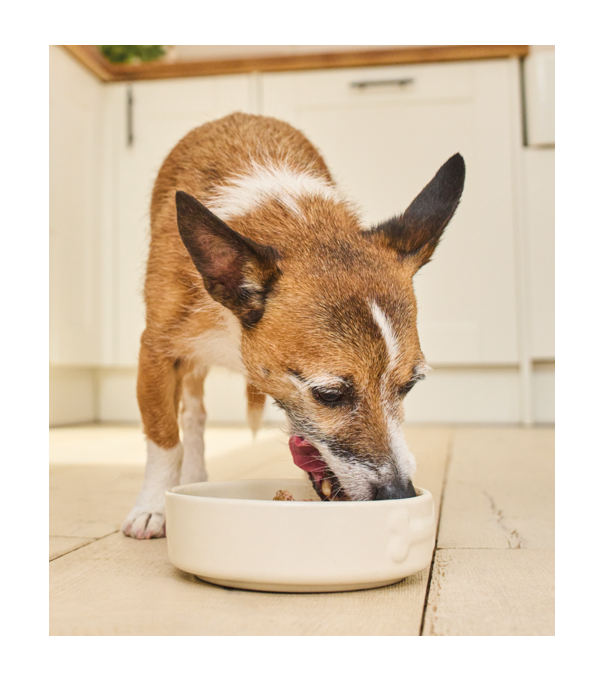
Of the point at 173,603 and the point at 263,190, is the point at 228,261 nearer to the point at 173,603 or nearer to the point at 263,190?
the point at 263,190

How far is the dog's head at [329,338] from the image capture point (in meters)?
1.20

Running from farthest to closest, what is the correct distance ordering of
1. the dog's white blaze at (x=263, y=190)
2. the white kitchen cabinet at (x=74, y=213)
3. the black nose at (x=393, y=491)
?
the white kitchen cabinet at (x=74, y=213) → the dog's white blaze at (x=263, y=190) → the black nose at (x=393, y=491)

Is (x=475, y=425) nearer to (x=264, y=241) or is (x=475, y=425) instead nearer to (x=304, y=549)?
(x=264, y=241)

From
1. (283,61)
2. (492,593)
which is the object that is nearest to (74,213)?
(283,61)

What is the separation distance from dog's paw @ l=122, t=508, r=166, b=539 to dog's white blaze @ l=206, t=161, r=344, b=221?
25.3 inches

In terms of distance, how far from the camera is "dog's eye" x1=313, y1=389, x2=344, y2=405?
1.21 meters

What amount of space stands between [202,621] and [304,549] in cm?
17

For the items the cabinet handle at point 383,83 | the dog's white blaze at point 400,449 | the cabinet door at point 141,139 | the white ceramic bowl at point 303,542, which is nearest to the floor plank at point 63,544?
the white ceramic bowl at point 303,542

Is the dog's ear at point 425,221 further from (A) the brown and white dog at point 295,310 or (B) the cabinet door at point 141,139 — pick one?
(B) the cabinet door at point 141,139

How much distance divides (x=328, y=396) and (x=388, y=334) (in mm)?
142

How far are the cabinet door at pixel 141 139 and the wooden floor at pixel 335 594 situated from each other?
190cm

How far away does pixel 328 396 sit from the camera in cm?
122

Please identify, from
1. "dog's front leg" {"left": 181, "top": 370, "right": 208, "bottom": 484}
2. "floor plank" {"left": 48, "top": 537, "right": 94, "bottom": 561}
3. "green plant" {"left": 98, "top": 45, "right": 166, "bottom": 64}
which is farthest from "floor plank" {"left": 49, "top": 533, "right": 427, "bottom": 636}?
"green plant" {"left": 98, "top": 45, "right": 166, "bottom": 64}

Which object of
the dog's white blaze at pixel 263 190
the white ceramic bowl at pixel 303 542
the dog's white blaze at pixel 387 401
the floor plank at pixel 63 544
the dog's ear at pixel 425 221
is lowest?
the floor plank at pixel 63 544
